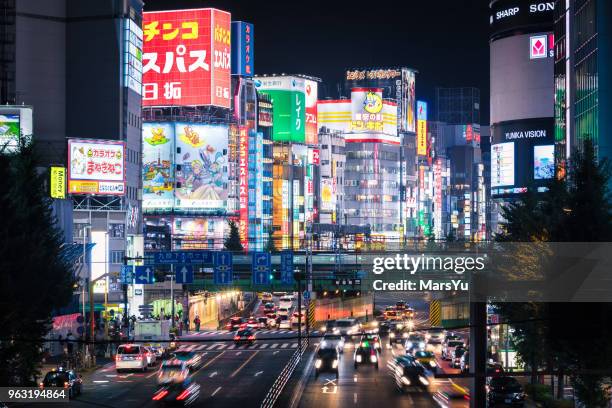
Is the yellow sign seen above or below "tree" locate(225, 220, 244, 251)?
above

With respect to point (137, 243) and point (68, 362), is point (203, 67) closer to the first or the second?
point (137, 243)

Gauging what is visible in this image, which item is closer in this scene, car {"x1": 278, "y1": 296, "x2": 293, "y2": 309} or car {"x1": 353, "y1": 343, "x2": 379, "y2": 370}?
car {"x1": 353, "y1": 343, "x2": 379, "y2": 370}

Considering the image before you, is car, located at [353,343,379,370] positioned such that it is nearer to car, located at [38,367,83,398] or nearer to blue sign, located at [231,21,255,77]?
car, located at [38,367,83,398]

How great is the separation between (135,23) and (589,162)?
253ft

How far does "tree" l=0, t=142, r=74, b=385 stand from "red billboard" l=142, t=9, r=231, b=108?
90576 millimetres

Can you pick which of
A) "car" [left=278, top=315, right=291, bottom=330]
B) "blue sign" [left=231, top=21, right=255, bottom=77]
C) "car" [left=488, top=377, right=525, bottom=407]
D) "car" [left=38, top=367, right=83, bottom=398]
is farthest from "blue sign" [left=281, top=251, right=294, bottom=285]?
"blue sign" [left=231, top=21, right=255, bottom=77]

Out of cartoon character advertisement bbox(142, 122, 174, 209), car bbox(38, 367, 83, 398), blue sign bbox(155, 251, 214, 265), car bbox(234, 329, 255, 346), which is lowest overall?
car bbox(234, 329, 255, 346)

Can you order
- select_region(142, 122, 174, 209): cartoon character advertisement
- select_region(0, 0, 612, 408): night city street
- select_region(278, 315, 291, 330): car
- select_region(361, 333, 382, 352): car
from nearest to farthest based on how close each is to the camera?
select_region(0, 0, 612, 408): night city street < select_region(361, 333, 382, 352): car < select_region(278, 315, 291, 330): car < select_region(142, 122, 174, 209): cartoon character advertisement

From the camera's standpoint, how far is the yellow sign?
95125 millimetres

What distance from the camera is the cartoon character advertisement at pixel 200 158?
14800cm

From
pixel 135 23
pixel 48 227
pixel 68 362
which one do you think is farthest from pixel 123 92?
pixel 48 227

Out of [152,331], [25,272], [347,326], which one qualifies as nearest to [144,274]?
[152,331]

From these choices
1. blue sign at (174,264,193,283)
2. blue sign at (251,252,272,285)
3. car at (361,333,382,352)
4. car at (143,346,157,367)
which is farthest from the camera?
blue sign at (251,252,272,285)

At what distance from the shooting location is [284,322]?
11288cm
